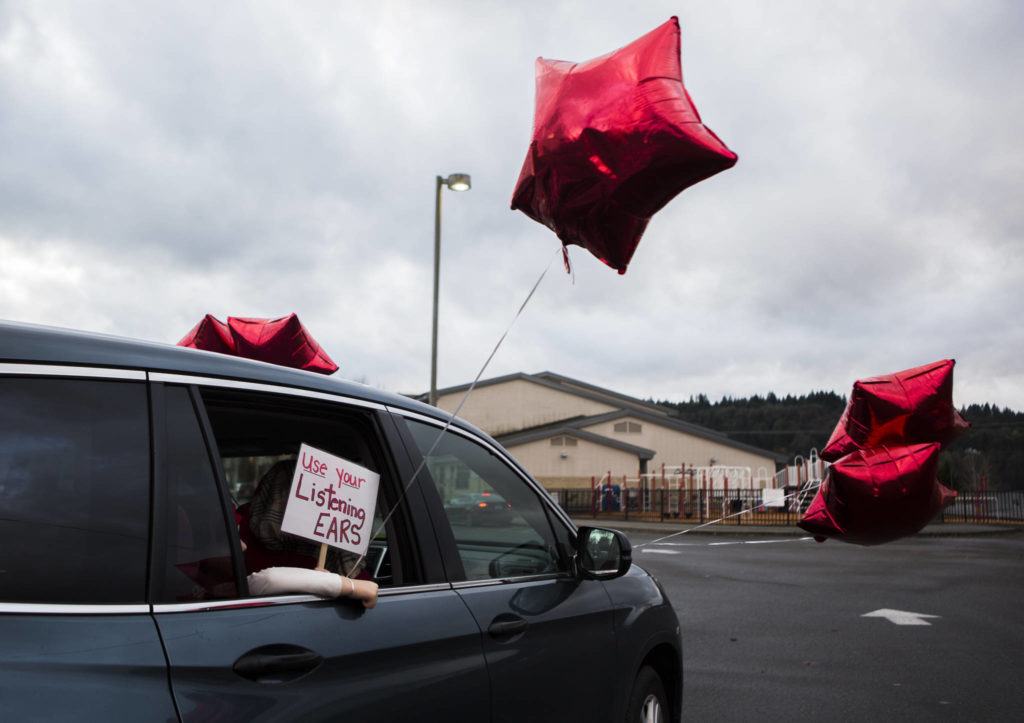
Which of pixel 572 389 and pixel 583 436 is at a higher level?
pixel 572 389

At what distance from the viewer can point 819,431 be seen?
223 feet

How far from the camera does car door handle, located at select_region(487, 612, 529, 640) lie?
2.58 metres

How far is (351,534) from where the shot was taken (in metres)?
2.29

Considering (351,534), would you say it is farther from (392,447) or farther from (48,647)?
(48,647)

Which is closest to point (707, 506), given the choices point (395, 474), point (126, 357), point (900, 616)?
point (900, 616)

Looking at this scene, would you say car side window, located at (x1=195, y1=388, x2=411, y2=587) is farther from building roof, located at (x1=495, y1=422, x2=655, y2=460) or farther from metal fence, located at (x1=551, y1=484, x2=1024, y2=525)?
building roof, located at (x1=495, y1=422, x2=655, y2=460)

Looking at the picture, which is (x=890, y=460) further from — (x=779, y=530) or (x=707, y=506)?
(x=707, y=506)

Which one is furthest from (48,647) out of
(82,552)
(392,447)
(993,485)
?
(993,485)

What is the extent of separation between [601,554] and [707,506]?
33.9 meters

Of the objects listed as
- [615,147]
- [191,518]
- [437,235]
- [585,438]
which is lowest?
[191,518]

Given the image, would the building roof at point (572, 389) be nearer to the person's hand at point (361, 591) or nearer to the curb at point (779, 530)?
the curb at point (779, 530)

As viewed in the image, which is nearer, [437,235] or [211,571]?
[211,571]

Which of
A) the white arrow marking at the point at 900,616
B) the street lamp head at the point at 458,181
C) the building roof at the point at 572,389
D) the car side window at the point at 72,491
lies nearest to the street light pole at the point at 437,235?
the street lamp head at the point at 458,181

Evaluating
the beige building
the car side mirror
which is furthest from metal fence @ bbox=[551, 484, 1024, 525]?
the car side mirror
